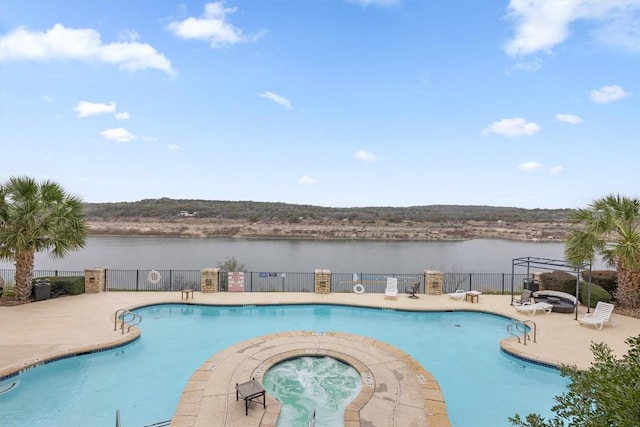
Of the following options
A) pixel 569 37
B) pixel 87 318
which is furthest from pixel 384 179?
pixel 87 318

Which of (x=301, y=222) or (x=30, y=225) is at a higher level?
(x=30, y=225)

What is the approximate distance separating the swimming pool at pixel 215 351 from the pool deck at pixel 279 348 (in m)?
0.46

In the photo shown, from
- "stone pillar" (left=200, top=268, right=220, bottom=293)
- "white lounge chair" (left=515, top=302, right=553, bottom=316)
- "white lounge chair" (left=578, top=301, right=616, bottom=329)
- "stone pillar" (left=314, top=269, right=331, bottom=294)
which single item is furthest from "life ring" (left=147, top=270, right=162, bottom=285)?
"white lounge chair" (left=578, top=301, right=616, bottom=329)

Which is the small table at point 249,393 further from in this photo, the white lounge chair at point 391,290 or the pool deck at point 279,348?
the white lounge chair at point 391,290

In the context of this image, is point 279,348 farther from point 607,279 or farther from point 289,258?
point 289,258

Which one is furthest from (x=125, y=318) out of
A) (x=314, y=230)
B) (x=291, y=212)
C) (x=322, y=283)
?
(x=291, y=212)

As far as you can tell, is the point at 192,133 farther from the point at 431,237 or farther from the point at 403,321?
the point at 431,237

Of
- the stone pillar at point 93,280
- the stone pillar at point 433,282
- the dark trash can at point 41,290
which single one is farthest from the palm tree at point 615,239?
the dark trash can at point 41,290

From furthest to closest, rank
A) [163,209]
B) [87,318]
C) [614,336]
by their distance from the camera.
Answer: [163,209], [87,318], [614,336]

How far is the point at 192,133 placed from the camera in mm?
25125

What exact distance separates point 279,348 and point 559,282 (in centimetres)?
1139

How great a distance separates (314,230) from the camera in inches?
2064

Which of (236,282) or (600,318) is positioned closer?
(600,318)

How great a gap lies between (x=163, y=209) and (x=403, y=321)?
5094 centimetres
